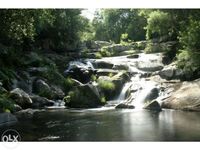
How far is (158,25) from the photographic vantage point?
28.7 ft

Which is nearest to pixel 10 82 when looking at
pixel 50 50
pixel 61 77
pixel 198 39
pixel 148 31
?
pixel 61 77

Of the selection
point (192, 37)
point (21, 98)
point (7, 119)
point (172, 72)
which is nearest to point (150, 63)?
point (172, 72)

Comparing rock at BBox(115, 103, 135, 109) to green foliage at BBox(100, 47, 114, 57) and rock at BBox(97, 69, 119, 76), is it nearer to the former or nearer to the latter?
rock at BBox(97, 69, 119, 76)

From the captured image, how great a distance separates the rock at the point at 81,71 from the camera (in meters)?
10.5

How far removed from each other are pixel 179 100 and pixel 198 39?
4.63 feet

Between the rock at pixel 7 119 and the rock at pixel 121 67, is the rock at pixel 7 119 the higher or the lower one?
the lower one

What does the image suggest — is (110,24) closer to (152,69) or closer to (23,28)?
(23,28)

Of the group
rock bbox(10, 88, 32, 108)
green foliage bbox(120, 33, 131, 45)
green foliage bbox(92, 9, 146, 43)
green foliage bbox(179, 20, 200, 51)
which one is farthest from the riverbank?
green foliage bbox(179, 20, 200, 51)

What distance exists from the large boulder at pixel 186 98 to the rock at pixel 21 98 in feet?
8.82

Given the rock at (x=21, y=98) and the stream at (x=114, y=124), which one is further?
the rock at (x=21, y=98)

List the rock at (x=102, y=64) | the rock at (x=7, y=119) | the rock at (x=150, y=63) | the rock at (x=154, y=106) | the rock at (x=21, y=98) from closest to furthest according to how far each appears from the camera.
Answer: the rock at (x=7, y=119)
the rock at (x=154, y=106)
the rock at (x=21, y=98)
the rock at (x=150, y=63)
the rock at (x=102, y=64)

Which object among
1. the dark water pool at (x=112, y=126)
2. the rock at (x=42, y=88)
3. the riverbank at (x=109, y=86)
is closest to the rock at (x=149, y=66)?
the riverbank at (x=109, y=86)

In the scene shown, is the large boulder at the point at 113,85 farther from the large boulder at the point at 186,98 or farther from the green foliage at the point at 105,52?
the large boulder at the point at 186,98

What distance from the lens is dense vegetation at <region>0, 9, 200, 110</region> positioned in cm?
724
